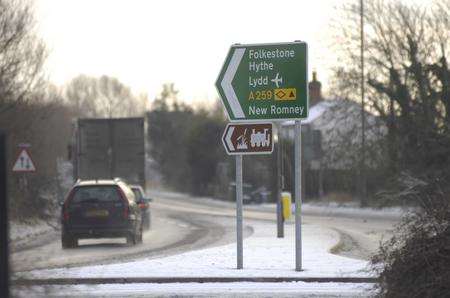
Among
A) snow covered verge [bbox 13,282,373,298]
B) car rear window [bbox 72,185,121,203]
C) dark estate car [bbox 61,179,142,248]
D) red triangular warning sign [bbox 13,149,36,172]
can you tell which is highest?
red triangular warning sign [bbox 13,149,36,172]

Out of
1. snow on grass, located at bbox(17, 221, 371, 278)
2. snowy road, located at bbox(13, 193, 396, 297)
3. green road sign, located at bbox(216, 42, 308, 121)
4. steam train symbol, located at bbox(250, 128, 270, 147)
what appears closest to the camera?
snowy road, located at bbox(13, 193, 396, 297)

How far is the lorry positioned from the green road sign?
1528 cm

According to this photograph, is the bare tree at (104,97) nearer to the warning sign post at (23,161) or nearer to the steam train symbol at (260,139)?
the warning sign post at (23,161)

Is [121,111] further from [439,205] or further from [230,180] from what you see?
[439,205]

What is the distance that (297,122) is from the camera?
12.1m

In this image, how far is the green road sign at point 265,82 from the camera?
39.2 ft

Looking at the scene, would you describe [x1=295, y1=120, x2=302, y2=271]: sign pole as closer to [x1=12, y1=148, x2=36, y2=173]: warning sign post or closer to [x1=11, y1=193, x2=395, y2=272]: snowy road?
[x1=11, y1=193, x2=395, y2=272]: snowy road

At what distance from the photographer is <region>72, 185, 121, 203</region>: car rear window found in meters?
18.4

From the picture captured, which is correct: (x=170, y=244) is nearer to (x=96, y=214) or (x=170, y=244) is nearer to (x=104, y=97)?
(x=96, y=214)

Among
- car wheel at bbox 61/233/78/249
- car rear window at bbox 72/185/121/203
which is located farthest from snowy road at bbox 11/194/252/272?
car rear window at bbox 72/185/121/203

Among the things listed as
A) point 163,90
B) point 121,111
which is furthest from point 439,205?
point 121,111

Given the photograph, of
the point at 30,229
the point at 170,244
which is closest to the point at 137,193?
the point at 30,229

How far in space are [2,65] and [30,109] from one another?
2.79 m

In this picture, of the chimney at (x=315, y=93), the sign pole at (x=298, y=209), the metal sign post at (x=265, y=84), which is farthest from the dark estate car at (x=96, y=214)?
the chimney at (x=315, y=93)
